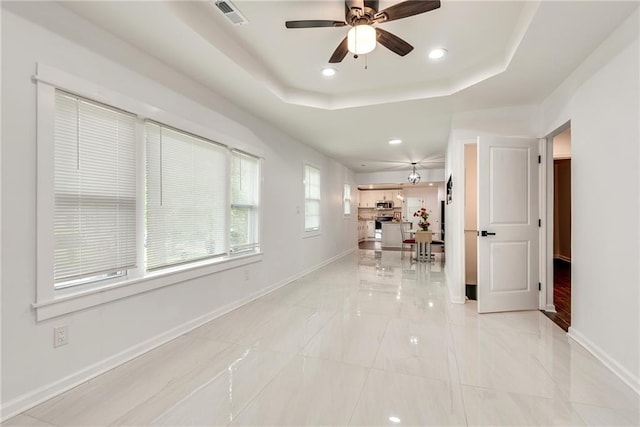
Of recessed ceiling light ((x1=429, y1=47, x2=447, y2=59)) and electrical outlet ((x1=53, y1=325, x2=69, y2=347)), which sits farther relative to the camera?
recessed ceiling light ((x1=429, y1=47, x2=447, y2=59))

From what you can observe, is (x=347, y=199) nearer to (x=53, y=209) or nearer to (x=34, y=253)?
(x=53, y=209)

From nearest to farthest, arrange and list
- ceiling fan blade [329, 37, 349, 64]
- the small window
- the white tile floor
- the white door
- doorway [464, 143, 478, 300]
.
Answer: the white tile floor < ceiling fan blade [329, 37, 349, 64] < the white door < doorway [464, 143, 478, 300] < the small window

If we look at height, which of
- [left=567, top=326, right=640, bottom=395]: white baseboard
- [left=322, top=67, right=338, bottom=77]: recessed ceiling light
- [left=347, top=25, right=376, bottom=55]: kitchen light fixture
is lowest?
[left=567, top=326, right=640, bottom=395]: white baseboard

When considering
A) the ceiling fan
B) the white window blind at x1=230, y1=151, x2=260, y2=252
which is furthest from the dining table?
the ceiling fan

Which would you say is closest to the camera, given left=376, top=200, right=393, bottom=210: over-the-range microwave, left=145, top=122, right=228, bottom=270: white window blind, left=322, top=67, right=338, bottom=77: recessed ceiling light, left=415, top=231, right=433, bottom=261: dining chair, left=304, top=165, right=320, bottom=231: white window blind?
left=145, top=122, right=228, bottom=270: white window blind

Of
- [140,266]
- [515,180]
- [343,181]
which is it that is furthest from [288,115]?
[343,181]

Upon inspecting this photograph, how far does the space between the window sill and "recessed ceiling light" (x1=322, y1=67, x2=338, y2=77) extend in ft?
8.11

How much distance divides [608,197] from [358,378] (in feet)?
7.92

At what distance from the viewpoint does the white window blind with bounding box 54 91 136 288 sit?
2.02 m

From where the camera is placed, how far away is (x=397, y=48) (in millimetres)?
2338

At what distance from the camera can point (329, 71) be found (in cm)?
323

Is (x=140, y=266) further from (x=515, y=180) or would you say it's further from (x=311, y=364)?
(x=515, y=180)

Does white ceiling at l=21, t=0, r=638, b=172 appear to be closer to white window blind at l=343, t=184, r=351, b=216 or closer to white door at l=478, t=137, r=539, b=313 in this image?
white door at l=478, t=137, r=539, b=313

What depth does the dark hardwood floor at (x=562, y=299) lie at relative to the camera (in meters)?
3.28
